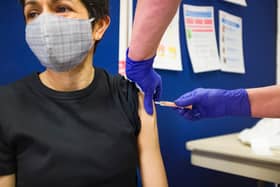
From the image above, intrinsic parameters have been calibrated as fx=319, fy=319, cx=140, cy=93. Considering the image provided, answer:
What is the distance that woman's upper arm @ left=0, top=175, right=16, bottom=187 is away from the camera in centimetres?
100

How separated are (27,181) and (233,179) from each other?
4.95 ft

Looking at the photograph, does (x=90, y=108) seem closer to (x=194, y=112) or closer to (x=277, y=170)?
(x=194, y=112)

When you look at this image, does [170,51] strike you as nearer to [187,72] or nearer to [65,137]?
[187,72]

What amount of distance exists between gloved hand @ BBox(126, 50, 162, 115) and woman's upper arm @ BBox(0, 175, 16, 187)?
0.50 m

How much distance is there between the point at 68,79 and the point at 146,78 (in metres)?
0.27

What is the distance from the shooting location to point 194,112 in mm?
1200

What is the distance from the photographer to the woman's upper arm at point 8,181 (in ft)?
3.28

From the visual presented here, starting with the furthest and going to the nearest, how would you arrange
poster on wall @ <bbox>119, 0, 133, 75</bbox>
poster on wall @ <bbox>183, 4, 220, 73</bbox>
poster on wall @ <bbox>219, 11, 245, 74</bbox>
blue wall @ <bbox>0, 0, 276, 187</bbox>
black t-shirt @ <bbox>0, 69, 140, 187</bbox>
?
poster on wall @ <bbox>219, 11, 245, 74</bbox>, poster on wall @ <bbox>183, 4, 220, 73</bbox>, poster on wall @ <bbox>119, 0, 133, 75</bbox>, blue wall @ <bbox>0, 0, 276, 187</bbox>, black t-shirt @ <bbox>0, 69, 140, 187</bbox>

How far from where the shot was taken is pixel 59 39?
1030 millimetres

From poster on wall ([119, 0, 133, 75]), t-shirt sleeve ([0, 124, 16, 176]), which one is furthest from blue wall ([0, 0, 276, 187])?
t-shirt sleeve ([0, 124, 16, 176])

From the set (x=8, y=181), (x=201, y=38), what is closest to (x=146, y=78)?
(x=8, y=181)

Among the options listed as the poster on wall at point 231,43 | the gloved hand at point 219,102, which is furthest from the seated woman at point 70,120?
the poster on wall at point 231,43

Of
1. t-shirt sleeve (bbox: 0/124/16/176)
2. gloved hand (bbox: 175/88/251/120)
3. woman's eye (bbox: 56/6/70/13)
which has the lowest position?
t-shirt sleeve (bbox: 0/124/16/176)

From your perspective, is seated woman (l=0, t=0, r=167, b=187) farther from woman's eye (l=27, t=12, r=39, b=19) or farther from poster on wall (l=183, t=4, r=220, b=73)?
poster on wall (l=183, t=4, r=220, b=73)
